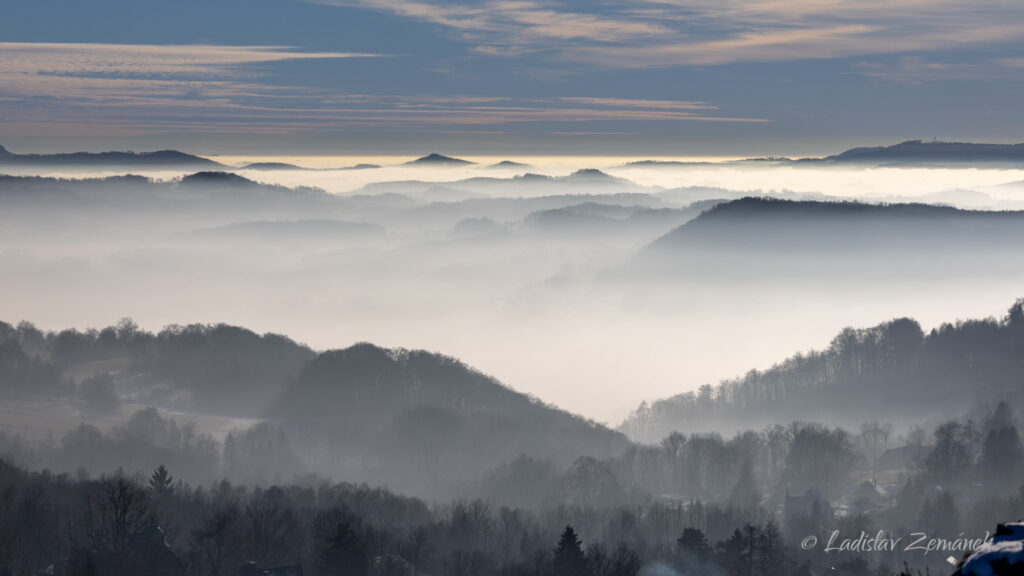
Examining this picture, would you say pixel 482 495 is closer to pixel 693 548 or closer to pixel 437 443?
pixel 437 443

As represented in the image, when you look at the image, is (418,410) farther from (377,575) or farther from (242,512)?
(377,575)

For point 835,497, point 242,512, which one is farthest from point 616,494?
point 242,512

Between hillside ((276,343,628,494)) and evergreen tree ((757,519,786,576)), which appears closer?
evergreen tree ((757,519,786,576))

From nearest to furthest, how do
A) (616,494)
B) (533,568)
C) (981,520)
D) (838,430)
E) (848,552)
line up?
(533,568), (848,552), (981,520), (616,494), (838,430)

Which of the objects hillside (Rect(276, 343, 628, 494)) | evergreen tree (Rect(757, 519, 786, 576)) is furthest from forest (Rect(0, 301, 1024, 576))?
hillside (Rect(276, 343, 628, 494))

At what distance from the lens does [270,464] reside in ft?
538

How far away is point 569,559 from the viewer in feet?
257

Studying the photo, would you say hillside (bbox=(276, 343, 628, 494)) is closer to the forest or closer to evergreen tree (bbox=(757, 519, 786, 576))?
the forest

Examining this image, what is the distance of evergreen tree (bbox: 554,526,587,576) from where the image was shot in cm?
7819

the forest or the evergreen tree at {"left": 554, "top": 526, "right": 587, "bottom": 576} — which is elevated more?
the evergreen tree at {"left": 554, "top": 526, "right": 587, "bottom": 576}

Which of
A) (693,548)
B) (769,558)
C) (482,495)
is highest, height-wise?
(693,548)

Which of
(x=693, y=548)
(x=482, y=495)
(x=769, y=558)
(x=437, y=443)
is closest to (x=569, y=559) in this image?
(x=693, y=548)

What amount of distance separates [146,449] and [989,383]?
468 ft

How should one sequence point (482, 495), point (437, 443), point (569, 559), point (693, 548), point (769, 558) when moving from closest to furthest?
1. point (569, 559)
2. point (769, 558)
3. point (693, 548)
4. point (482, 495)
5. point (437, 443)
